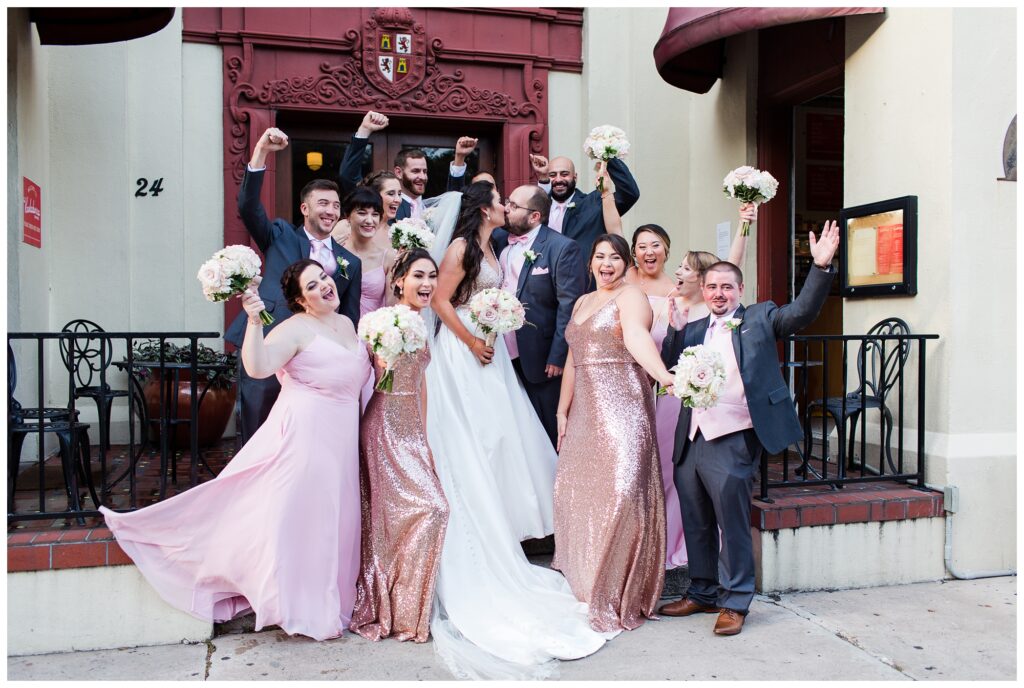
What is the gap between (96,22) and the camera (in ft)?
20.3

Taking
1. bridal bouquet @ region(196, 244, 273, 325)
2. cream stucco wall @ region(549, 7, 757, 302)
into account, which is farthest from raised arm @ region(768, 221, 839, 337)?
cream stucco wall @ region(549, 7, 757, 302)

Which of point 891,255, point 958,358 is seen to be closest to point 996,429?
point 958,358

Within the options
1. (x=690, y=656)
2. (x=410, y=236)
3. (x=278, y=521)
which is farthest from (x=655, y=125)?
(x=278, y=521)

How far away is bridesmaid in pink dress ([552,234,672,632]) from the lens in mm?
4336

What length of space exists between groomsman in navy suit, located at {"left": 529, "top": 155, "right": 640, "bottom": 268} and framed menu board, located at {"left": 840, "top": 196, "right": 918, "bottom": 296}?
64.0 inches

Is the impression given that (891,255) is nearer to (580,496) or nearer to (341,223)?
(580,496)

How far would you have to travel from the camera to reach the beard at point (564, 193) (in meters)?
5.92

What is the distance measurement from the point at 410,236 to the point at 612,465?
66.9 inches

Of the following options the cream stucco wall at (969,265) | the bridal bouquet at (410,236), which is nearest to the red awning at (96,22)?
the bridal bouquet at (410,236)

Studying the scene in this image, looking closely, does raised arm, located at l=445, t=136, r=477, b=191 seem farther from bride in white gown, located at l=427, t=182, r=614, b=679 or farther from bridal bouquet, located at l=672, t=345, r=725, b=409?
bridal bouquet, located at l=672, t=345, r=725, b=409

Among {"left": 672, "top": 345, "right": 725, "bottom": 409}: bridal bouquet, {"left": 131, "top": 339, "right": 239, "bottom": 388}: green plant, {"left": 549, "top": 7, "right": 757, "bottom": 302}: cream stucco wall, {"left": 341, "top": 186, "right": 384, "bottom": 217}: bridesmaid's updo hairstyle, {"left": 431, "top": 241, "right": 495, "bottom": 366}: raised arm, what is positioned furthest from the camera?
{"left": 549, "top": 7, "right": 757, "bottom": 302}: cream stucco wall

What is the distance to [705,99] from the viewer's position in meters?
8.38

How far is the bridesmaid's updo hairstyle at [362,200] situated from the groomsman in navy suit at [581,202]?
1.25 metres

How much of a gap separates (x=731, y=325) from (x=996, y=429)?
2.46 m
